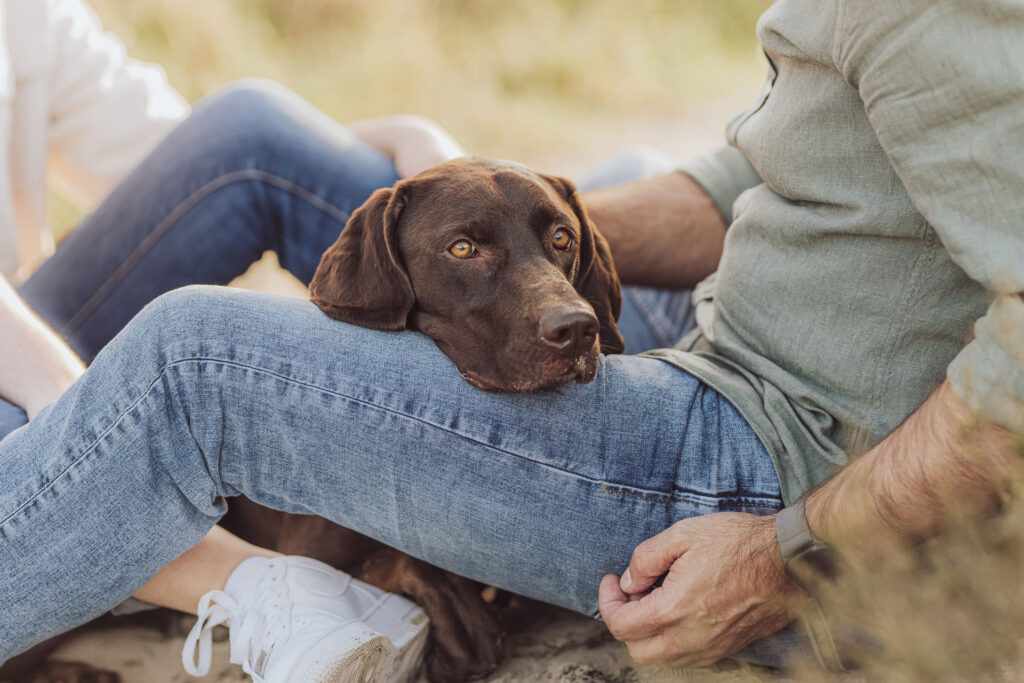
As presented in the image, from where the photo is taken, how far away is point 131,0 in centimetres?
832

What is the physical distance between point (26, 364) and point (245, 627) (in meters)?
0.94

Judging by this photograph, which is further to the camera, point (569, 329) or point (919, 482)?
point (569, 329)

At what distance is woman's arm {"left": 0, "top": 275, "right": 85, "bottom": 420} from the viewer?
223cm

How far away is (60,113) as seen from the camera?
11.4 ft

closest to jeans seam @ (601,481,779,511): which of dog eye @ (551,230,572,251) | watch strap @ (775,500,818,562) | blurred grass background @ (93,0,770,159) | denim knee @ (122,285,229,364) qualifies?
watch strap @ (775,500,818,562)

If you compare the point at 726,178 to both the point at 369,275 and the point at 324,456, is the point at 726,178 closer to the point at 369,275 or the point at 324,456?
the point at 369,275

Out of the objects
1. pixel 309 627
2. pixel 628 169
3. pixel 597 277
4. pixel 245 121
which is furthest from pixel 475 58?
pixel 309 627

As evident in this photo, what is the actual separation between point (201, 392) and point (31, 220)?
222 cm

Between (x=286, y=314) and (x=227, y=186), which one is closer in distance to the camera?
(x=286, y=314)

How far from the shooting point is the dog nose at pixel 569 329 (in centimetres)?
188

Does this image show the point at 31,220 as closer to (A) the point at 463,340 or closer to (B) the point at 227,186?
(B) the point at 227,186

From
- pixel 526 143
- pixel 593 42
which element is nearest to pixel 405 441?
pixel 526 143

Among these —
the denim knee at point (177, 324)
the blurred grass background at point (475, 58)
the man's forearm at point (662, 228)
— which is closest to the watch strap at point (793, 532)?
the denim knee at point (177, 324)

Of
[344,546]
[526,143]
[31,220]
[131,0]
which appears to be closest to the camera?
[344,546]
